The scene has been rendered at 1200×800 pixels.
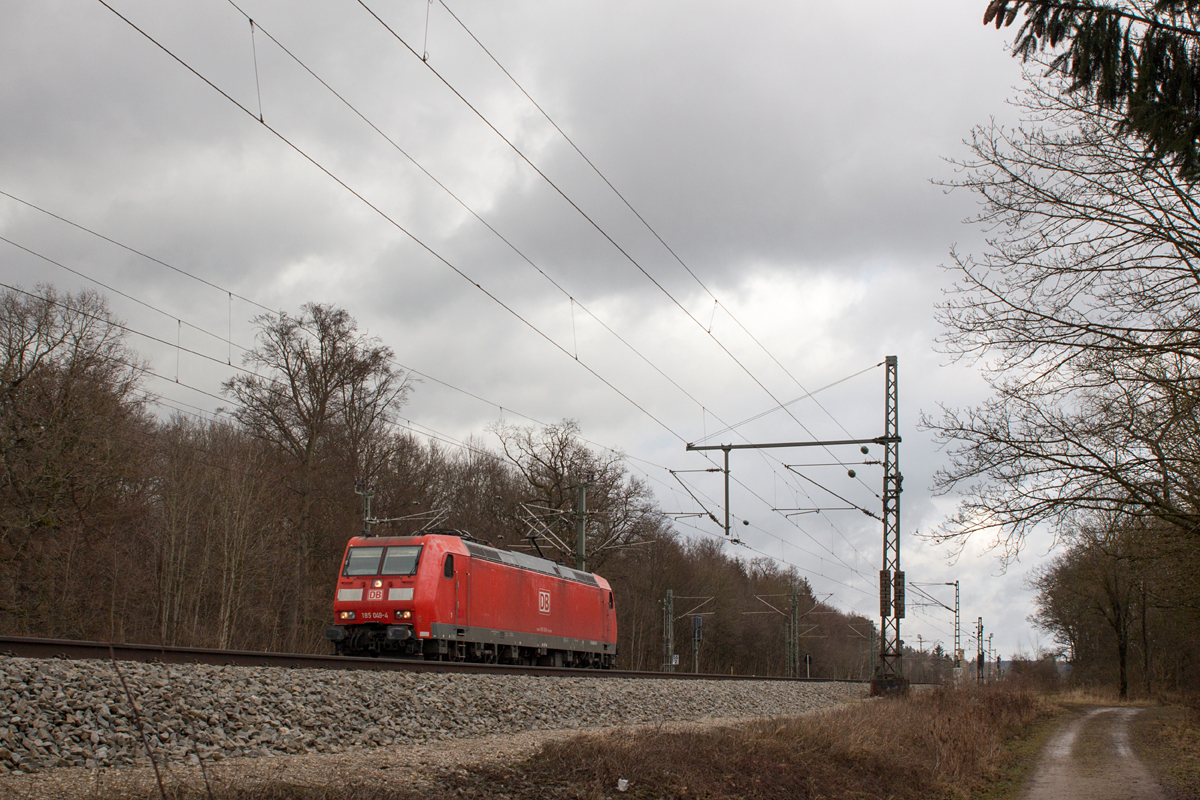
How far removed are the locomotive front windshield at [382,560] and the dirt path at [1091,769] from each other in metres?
12.2

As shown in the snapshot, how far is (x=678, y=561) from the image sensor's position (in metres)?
63.7

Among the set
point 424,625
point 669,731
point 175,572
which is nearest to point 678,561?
point 175,572

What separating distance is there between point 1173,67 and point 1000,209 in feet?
10.6

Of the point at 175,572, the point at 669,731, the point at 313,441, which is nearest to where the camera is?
the point at 669,731

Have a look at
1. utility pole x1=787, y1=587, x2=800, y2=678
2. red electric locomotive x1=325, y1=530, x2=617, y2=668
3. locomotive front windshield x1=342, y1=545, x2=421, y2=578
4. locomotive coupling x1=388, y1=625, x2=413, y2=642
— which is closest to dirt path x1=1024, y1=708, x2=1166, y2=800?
red electric locomotive x1=325, y1=530, x2=617, y2=668

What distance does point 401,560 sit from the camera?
19.9 m

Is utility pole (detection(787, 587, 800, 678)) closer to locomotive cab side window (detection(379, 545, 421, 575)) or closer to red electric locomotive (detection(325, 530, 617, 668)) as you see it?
red electric locomotive (detection(325, 530, 617, 668))

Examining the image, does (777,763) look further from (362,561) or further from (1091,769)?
(362,561)

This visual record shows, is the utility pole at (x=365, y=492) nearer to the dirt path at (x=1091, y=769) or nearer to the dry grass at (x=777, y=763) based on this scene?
the dry grass at (x=777, y=763)

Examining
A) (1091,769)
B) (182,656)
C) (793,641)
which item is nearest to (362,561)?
(182,656)

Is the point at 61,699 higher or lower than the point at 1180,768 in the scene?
higher

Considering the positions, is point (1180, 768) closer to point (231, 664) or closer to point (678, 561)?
point (231, 664)

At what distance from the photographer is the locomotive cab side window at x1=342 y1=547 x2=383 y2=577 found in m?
20.2

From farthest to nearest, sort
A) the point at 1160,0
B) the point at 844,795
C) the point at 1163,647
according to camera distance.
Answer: the point at 1163,647 < the point at 844,795 < the point at 1160,0
